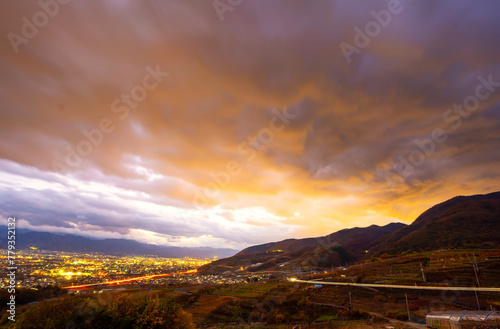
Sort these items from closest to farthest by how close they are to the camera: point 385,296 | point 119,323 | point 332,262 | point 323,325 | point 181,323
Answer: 1. point 119,323
2. point 181,323
3. point 323,325
4. point 385,296
5. point 332,262

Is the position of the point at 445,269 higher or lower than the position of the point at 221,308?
higher

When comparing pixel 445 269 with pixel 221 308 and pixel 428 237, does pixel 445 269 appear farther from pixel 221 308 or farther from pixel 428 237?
pixel 428 237

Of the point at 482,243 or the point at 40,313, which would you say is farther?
the point at 482,243

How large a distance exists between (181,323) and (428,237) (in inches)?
6996

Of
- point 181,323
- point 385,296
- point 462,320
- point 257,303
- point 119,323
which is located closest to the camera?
point 119,323

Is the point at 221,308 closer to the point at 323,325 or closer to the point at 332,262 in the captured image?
the point at 323,325

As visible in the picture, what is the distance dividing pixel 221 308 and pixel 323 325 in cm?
3200

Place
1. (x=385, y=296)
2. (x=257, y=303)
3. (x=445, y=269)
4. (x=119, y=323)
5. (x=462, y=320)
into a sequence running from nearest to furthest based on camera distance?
(x=119, y=323), (x=462, y=320), (x=385, y=296), (x=257, y=303), (x=445, y=269)

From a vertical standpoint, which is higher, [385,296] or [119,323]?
[119,323]

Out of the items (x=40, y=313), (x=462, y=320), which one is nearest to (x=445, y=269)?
(x=462, y=320)

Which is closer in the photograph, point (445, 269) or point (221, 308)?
point (221, 308)

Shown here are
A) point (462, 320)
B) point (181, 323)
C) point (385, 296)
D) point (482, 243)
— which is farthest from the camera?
point (482, 243)

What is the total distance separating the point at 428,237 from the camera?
148750 millimetres

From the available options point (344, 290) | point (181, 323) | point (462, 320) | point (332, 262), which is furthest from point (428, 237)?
point (181, 323)
